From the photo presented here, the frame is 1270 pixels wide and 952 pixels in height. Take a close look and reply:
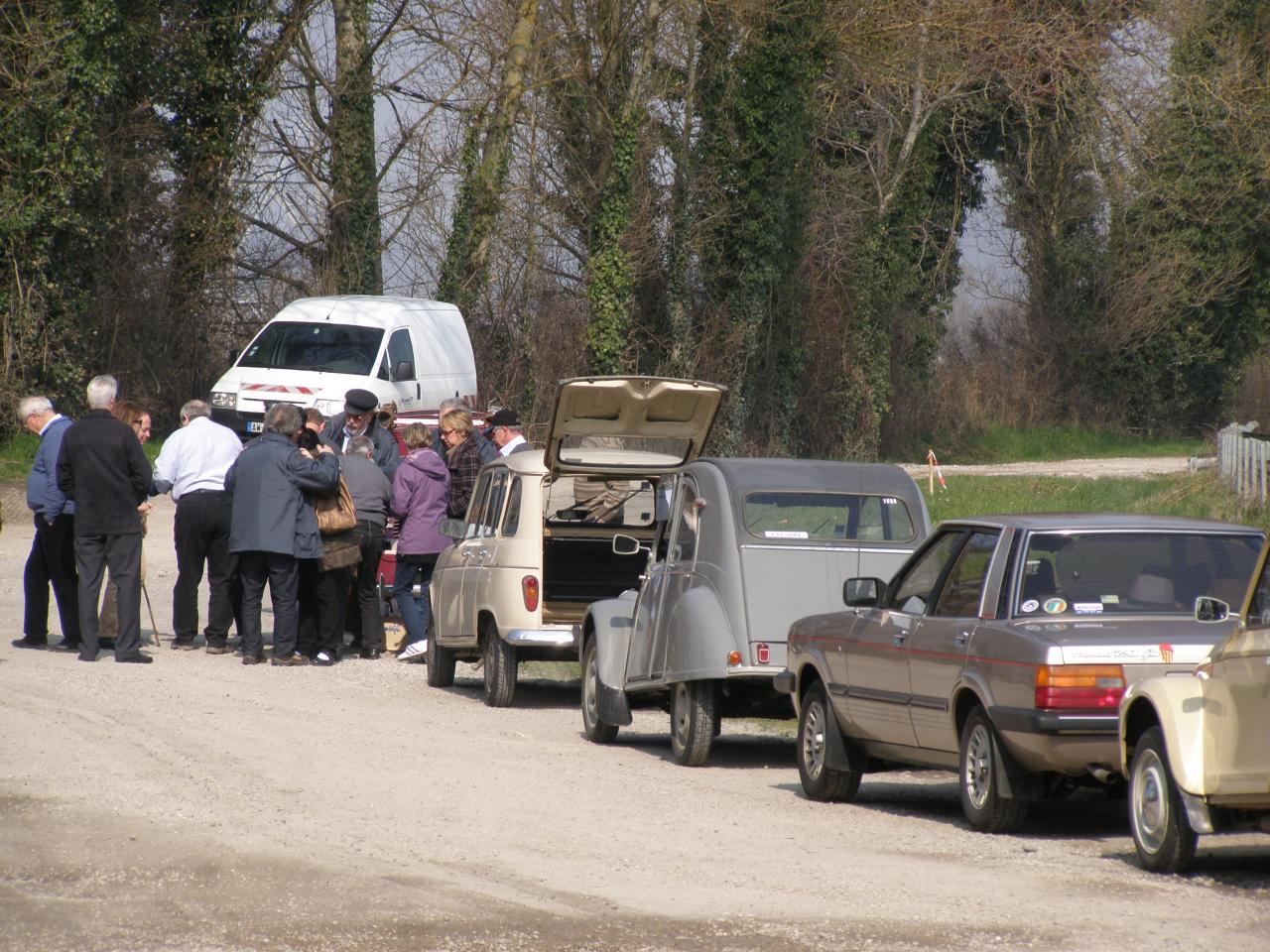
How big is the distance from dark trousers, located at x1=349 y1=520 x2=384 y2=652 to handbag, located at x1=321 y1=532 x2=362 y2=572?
28 cm

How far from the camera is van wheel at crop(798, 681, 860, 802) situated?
9.45m

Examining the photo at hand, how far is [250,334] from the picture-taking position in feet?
119

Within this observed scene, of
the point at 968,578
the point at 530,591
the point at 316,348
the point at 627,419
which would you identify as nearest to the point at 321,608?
the point at 530,591

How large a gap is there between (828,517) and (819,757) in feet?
5.78

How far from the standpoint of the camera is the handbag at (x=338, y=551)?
14.5m

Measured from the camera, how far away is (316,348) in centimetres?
2581

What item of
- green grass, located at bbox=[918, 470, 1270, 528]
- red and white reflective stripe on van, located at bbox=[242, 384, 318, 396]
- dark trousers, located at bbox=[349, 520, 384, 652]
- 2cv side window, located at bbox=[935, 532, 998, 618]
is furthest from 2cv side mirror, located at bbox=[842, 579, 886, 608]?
red and white reflective stripe on van, located at bbox=[242, 384, 318, 396]

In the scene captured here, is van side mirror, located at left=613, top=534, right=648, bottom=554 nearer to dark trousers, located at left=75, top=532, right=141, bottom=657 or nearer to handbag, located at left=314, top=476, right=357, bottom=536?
handbag, located at left=314, top=476, right=357, bottom=536

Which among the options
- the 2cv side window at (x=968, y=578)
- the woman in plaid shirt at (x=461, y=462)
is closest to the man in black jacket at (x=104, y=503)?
the woman in plaid shirt at (x=461, y=462)

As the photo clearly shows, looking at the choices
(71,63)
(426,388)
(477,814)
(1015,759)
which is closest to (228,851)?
(477,814)

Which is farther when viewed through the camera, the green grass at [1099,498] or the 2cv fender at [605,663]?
the green grass at [1099,498]

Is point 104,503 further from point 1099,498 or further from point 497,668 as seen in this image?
point 1099,498

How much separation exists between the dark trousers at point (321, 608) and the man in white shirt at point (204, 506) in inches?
23.1

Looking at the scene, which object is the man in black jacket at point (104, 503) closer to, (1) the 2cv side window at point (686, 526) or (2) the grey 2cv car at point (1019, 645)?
(1) the 2cv side window at point (686, 526)
